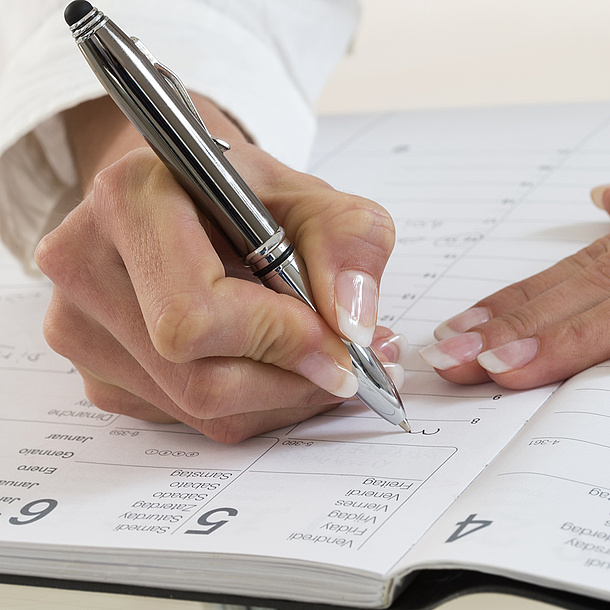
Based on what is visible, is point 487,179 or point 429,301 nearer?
point 429,301

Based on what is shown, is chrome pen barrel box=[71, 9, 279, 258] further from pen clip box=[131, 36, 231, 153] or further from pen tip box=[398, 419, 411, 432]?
pen tip box=[398, 419, 411, 432]

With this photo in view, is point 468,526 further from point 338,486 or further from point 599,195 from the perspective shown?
point 599,195

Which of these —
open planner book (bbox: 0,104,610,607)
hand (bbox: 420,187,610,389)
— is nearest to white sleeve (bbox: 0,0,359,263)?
open planner book (bbox: 0,104,610,607)

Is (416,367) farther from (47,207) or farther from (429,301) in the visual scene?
(47,207)

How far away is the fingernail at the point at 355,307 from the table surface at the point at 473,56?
2.93 ft

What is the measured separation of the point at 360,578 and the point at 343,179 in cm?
61

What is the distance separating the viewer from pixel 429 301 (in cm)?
58

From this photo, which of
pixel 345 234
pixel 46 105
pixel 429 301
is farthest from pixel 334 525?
pixel 46 105

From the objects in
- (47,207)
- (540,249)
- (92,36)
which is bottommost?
(540,249)

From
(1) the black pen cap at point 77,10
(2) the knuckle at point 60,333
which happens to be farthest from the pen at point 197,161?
(2) the knuckle at point 60,333

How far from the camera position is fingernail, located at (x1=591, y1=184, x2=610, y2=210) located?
675 mm

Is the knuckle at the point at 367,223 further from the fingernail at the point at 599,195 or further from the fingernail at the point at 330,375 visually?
the fingernail at the point at 599,195

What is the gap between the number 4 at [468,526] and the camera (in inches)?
13.0

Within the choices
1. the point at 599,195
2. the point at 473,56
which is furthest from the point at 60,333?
the point at 473,56
